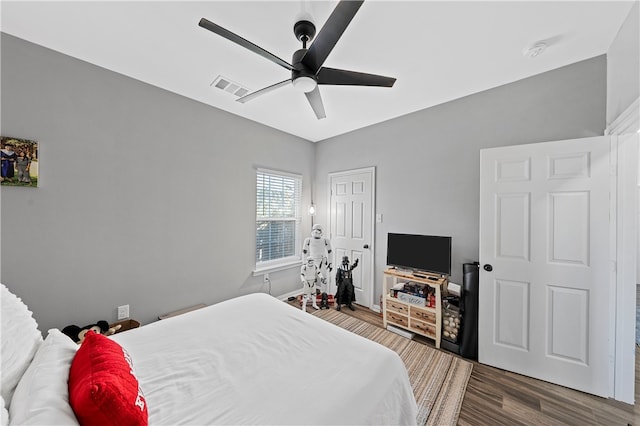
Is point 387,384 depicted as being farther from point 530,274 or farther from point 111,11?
point 111,11

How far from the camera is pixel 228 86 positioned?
245 centimetres

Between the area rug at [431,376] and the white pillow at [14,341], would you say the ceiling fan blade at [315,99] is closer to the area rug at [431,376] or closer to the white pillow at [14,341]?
the white pillow at [14,341]

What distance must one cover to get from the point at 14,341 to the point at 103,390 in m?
0.57

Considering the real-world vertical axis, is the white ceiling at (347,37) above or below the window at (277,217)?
above

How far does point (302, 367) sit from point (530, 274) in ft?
7.06

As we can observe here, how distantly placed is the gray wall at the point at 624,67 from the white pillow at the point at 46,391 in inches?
122

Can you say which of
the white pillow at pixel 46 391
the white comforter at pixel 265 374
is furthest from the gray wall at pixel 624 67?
the white pillow at pixel 46 391

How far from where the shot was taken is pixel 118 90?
226cm

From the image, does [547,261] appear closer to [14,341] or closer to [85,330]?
[14,341]

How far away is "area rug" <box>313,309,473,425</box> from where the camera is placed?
1701mm

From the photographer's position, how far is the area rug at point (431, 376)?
170 cm

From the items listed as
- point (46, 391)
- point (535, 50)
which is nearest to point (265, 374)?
point (46, 391)

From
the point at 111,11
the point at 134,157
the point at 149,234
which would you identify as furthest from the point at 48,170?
the point at 111,11

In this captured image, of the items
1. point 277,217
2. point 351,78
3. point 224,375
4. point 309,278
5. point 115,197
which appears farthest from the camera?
point 277,217
